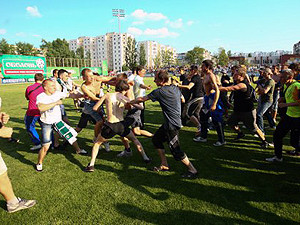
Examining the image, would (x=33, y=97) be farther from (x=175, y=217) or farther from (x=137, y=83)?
(x=175, y=217)

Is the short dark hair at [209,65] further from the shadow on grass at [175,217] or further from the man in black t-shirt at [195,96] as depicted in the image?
the shadow on grass at [175,217]

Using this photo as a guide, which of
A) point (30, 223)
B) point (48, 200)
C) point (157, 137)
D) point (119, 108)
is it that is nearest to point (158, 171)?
point (157, 137)

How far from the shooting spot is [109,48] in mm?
132000

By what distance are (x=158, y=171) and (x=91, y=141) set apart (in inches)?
111

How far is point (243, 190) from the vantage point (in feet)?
11.0

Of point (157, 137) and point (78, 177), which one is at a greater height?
point (157, 137)

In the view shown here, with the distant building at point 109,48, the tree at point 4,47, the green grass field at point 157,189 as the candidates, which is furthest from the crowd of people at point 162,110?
the distant building at point 109,48

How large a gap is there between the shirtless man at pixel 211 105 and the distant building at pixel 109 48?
122322 mm

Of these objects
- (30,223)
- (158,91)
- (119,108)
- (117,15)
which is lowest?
(30,223)

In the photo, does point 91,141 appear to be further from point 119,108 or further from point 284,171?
point 284,171

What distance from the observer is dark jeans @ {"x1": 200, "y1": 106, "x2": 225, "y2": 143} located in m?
5.25

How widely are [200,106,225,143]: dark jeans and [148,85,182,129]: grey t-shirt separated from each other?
205cm

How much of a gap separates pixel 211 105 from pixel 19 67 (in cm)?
3540

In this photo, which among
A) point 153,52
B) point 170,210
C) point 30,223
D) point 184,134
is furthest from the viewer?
point 153,52
